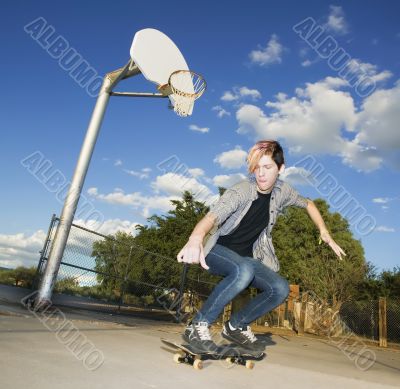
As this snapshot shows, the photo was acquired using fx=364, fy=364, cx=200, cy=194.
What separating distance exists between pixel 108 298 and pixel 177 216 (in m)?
24.2

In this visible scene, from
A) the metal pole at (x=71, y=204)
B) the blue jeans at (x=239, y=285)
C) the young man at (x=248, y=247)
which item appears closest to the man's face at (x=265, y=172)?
the young man at (x=248, y=247)

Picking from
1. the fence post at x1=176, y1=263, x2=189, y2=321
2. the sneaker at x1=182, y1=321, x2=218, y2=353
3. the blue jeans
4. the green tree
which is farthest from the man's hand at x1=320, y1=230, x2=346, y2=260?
the green tree

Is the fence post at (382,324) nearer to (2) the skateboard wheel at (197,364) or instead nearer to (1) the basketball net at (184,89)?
(1) the basketball net at (184,89)

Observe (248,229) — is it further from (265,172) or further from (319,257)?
(319,257)

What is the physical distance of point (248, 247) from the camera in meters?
3.11

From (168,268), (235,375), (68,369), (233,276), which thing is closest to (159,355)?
(235,375)

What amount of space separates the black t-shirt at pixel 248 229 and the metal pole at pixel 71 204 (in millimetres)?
3460

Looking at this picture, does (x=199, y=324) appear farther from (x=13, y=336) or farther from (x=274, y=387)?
(x=13, y=336)

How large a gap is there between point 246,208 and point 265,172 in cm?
38

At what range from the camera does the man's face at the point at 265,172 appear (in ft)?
10.1

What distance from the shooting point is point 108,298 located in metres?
8.06

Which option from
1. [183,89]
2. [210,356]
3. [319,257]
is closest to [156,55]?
[183,89]

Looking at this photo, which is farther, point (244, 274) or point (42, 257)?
point (42, 257)

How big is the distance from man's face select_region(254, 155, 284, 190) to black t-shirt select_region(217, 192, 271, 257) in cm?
9
